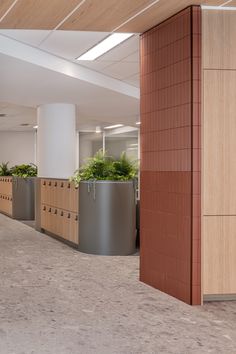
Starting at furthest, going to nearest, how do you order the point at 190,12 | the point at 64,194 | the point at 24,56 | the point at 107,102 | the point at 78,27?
the point at 107,102 → the point at 64,194 → the point at 24,56 → the point at 78,27 → the point at 190,12

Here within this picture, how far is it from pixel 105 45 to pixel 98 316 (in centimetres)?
355

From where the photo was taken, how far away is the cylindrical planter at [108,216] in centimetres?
649

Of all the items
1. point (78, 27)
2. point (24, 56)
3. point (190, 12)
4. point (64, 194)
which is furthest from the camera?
point (64, 194)

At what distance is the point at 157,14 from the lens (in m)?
4.30

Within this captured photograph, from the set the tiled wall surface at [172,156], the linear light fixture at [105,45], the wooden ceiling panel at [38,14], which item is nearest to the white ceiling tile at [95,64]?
the linear light fixture at [105,45]

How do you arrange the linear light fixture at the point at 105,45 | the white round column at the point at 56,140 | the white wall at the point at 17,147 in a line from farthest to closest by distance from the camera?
the white wall at the point at 17,147 → the white round column at the point at 56,140 → the linear light fixture at the point at 105,45

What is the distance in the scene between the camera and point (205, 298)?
4250mm

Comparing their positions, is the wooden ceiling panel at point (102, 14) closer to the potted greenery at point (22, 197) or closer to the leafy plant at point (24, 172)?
the potted greenery at point (22, 197)

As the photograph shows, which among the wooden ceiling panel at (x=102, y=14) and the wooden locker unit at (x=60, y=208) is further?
the wooden locker unit at (x=60, y=208)

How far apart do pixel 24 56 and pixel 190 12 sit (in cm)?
263

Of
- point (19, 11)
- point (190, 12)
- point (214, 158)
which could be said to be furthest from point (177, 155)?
point (19, 11)

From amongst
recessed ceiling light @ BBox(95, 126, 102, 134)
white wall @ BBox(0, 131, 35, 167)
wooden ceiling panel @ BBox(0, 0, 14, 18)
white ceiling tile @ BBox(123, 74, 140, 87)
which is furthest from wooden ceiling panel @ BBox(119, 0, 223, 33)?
white wall @ BBox(0, 131, 35, 167)

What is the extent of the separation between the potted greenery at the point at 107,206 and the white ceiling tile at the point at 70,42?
161 cm

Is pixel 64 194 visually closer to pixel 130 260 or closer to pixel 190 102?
pixel 130 260
